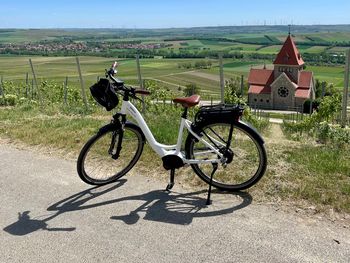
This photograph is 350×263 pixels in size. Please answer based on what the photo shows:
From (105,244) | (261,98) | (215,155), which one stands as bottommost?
(261,98)

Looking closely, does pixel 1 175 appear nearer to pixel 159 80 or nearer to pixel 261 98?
pixel 261 98

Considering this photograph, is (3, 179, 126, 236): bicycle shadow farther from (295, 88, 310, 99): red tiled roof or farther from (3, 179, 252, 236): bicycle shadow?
(295, 88, 310, 99): red tiled roof

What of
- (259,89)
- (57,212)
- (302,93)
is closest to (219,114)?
(57,212)

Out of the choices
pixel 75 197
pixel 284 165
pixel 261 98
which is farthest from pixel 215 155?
pixel 261 98

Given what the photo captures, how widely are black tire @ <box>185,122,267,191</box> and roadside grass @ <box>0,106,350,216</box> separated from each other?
171 mm

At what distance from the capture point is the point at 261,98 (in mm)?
72500

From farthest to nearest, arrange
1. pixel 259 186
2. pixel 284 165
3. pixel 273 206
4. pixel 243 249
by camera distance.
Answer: pixel 284 165, pixel 259 186, pixel 273 206, pixel 243 249

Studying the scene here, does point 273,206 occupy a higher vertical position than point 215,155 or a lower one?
lower

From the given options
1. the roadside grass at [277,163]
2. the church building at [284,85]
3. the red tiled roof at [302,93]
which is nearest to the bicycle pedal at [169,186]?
the roadside grass at [277,163]

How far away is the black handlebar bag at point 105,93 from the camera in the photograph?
478cm

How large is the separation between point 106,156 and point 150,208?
135 cm

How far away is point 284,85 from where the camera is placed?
230ft

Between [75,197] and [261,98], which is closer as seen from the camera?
[75,197]

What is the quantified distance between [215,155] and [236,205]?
2.23ft
